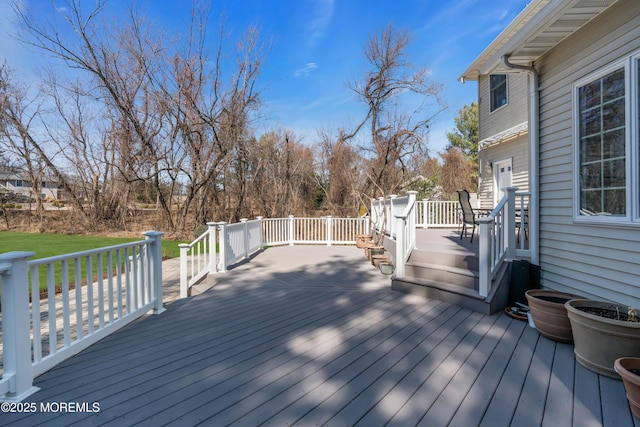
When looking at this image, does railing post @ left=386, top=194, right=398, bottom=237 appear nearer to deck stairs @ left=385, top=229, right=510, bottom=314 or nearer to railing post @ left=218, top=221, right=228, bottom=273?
deck stairs @ left=385, top=229, right=510, bottom=314

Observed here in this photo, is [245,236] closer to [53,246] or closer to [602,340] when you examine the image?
[602,340]

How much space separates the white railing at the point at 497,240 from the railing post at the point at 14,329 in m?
3.78

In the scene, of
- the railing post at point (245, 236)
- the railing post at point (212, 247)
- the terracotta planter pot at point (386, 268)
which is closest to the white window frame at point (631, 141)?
the terracotta planter pot at point (386, 268)

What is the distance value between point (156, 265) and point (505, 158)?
8.26 metres

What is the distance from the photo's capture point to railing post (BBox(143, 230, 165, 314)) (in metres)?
3.32

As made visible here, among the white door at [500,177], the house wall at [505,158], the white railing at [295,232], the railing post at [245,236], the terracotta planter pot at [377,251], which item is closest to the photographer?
the terracotta planter pot at [377,251]

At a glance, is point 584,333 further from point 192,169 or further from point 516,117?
point 192,169

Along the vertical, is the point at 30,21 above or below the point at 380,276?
above

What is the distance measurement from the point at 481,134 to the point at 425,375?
917 cm

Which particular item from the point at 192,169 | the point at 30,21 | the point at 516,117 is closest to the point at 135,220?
the point at 192,169

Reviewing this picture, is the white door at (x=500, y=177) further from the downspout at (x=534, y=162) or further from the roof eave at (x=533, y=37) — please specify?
the roof eave at (x=533, y=37)

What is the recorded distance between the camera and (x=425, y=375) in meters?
2.10

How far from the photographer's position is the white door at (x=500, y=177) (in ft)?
25.6

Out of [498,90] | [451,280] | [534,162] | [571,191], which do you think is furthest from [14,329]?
[498,90]
